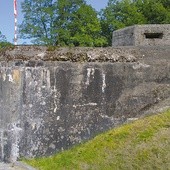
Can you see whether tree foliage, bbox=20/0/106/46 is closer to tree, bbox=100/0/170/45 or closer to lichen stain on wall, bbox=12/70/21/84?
tree, bbox=100/0/170/45

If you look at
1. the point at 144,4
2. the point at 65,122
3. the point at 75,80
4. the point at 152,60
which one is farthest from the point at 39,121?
the point at 144,4

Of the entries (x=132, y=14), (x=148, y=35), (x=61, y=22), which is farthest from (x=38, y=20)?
(x=148, y=35)

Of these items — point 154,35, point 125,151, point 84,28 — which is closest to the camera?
point 125,151

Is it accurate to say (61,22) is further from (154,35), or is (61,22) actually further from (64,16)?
(154,35)

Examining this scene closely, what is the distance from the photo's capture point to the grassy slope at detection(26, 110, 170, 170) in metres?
6.36

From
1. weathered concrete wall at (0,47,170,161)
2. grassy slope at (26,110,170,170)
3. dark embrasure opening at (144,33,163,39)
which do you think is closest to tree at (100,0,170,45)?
dark embrasure opening at (144,33,163,39)

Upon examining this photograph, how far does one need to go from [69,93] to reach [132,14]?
31282mm

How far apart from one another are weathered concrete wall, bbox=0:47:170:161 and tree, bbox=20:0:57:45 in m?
30.2

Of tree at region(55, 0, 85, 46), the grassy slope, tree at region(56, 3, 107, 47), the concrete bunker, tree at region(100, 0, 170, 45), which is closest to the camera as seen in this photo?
the grassy slope

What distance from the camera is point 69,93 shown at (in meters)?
7.76

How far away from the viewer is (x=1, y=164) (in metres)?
7.51

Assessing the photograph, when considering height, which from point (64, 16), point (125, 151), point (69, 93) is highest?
point (64, 16)

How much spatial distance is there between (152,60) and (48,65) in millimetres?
2021

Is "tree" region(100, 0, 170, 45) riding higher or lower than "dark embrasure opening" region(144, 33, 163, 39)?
higher
